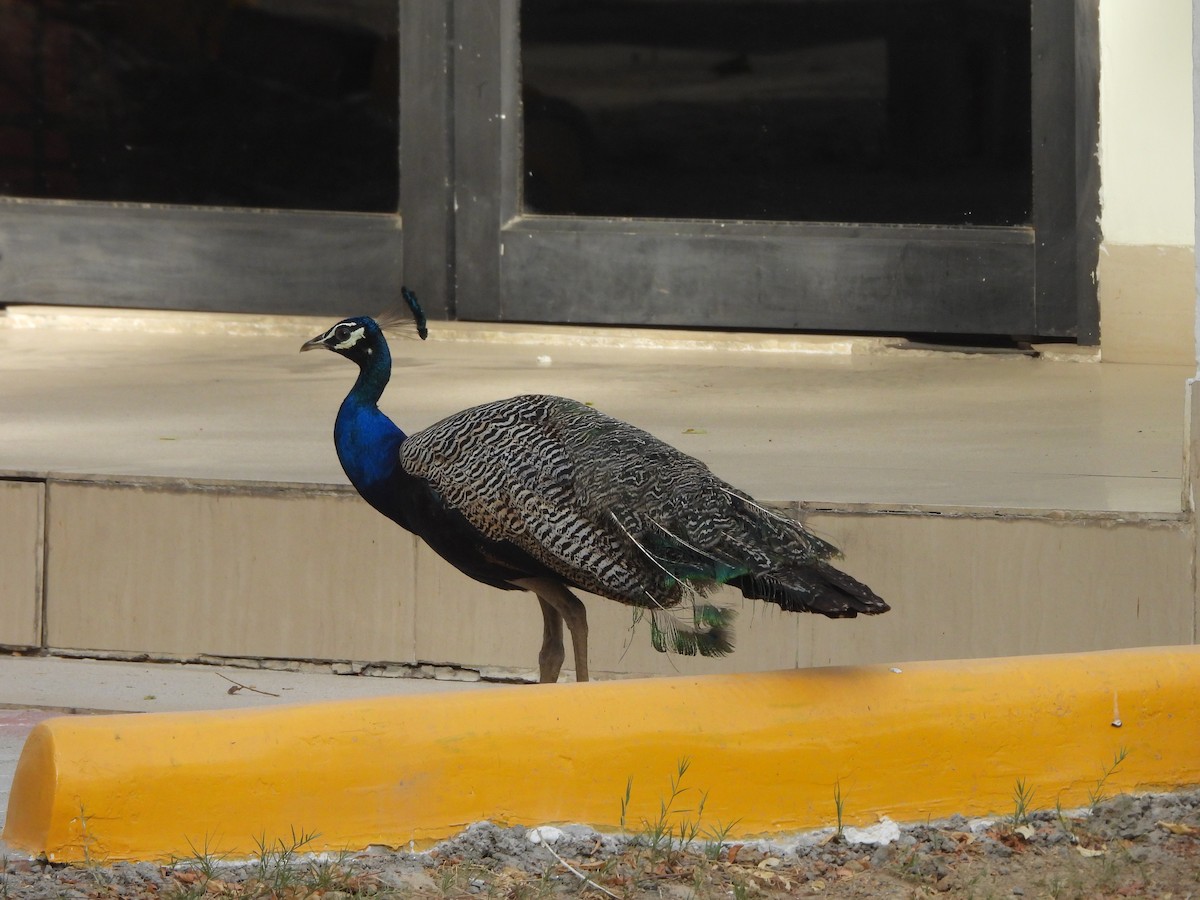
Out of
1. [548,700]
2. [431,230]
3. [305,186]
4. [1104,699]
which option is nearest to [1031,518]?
[1104,699]

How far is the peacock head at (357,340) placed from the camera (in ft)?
16.5

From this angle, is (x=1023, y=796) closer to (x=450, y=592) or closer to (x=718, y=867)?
(x=718, y=867)

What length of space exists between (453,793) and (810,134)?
18.3 ft

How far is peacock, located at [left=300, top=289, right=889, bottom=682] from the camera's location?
426 cm

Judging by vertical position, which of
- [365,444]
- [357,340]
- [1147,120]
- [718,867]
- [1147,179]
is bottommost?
[718,867]

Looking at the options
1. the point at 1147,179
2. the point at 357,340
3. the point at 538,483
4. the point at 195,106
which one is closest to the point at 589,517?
the point at 538,483

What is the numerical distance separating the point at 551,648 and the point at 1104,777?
142cm

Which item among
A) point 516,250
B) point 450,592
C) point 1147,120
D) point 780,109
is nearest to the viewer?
point 450,592

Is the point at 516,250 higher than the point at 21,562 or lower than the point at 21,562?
higher

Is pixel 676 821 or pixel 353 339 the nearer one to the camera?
pixel 676 821

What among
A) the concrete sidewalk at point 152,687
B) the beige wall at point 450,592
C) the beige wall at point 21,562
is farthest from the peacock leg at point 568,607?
the beige wall at point 21,562

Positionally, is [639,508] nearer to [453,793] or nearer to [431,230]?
[453,793]

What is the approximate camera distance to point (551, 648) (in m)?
5.07

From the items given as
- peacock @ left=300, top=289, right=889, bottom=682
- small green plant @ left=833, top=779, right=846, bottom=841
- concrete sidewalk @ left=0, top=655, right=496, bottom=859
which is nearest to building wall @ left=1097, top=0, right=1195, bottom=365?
concrete sidewalk @ left=0, top=655, right=496, bottom=859
